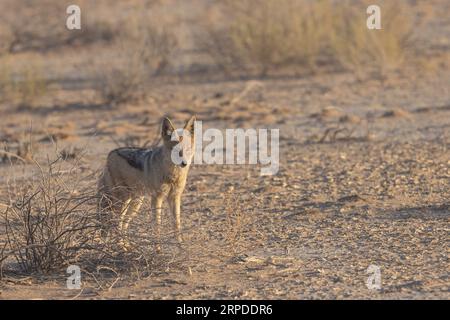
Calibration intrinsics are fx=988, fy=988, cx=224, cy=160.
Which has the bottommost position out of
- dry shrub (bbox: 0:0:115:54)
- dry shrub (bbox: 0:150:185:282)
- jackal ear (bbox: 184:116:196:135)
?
dry shrub (bbox: 0:150:185:282)

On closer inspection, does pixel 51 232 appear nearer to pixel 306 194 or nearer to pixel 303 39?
pixel 306 194

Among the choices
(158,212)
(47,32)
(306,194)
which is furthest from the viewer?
(47,32)

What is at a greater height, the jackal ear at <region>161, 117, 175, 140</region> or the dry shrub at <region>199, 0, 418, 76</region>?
the dry shrub at <region>199, 0, 418, 76</region>

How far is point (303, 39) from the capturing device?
1716cm

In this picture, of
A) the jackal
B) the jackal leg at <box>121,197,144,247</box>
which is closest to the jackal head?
the jackal

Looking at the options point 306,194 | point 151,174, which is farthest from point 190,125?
point 306,194

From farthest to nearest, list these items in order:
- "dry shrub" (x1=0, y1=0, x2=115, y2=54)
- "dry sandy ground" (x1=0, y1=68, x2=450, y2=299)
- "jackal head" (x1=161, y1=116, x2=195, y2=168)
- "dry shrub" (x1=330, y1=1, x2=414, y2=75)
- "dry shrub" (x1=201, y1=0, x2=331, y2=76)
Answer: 1. "dry shrub" (x1=0, y1=0, x2=115, y2=54)
2. "dry shrub" (x1=201, y1=0, x2=331, y2=76)
3. "dry shrub" (x1=330, y1=1, x2=414, y2=75)
4. "jackal head" (x1=161, y1=116, x2=195, y2=168)
5. "dry sandy ground" (x1=0, y1=68, x2=450, y2=299)

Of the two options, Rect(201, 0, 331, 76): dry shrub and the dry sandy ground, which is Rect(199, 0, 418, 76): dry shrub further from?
the dry sandy ground

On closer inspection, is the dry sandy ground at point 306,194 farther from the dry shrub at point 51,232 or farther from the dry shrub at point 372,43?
the dry shrub at point 372,43

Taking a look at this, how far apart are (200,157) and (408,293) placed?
5213mm

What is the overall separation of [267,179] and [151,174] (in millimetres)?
2646

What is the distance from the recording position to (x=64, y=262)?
714 centimetres

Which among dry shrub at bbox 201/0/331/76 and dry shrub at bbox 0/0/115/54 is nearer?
dry shrub at bbox 201/0/331/76

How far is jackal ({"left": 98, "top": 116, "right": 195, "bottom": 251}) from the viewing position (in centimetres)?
761
